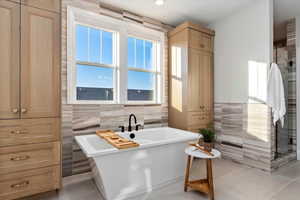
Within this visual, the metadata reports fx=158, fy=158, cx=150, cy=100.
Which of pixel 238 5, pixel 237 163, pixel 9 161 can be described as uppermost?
pixel 238 5

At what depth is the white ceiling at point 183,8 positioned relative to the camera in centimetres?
270

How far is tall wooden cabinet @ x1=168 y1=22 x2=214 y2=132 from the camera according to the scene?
10.0 feet

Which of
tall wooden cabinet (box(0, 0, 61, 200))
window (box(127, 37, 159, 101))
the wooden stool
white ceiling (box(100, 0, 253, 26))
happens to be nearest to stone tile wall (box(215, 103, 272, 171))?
the wooden stool

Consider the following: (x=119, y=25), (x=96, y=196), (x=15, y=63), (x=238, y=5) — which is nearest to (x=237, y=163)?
(x=96, y=196)

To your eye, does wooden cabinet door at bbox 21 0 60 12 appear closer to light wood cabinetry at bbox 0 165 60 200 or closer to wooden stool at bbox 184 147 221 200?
light wood cabinetry at bbox 0 165 60 200

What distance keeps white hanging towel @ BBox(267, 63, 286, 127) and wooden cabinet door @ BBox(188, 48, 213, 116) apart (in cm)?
105

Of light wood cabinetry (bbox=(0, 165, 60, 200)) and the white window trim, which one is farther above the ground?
the white window trim

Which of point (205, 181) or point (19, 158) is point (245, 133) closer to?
point (205, 181)

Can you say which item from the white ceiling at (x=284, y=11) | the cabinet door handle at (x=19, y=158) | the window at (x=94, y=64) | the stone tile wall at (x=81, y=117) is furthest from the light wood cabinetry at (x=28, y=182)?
the white ceiling at (x=284, y=11)

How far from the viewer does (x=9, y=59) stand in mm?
1625

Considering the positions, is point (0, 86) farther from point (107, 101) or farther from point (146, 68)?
point (146, 68)

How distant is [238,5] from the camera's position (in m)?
2.79

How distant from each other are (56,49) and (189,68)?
7.27 feet

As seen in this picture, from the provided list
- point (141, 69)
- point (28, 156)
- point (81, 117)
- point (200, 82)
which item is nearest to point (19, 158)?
point (28, 156)
